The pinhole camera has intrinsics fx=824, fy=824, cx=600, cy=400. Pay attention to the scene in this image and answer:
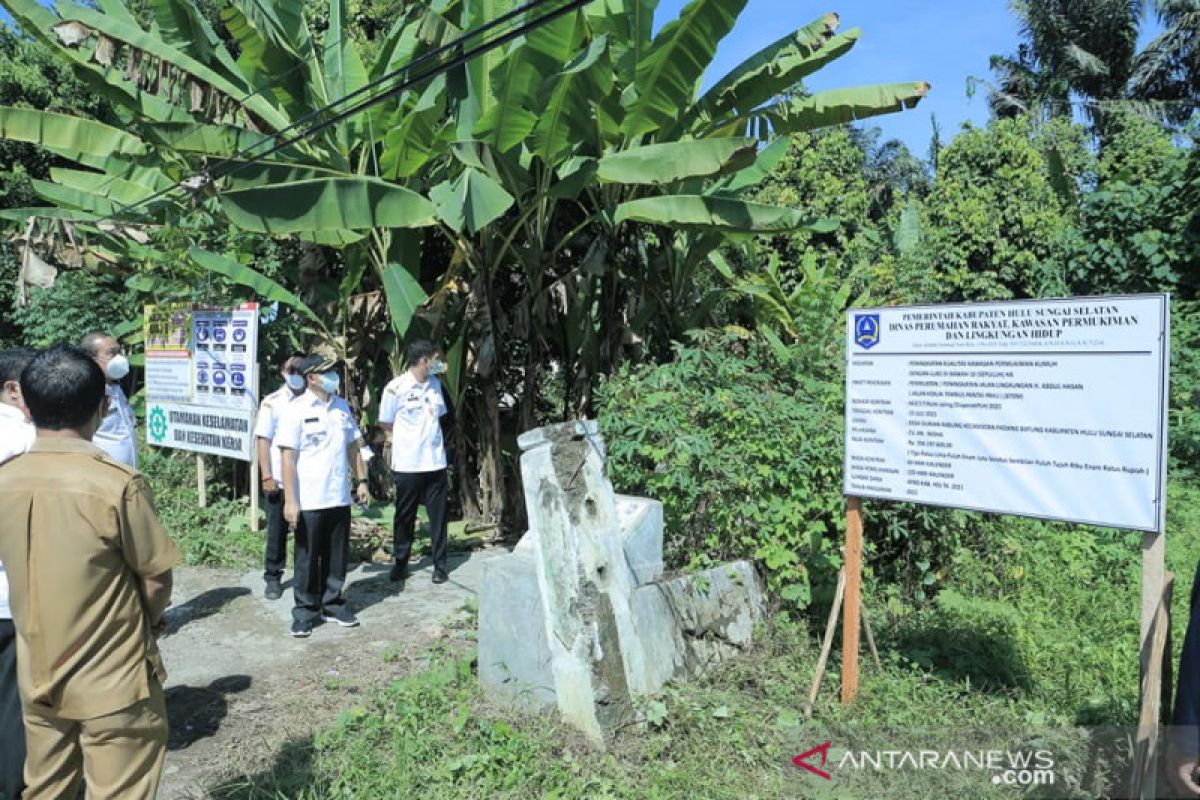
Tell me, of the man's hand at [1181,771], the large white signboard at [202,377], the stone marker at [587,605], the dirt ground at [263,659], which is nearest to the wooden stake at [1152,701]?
the man's hand at [1181,771]

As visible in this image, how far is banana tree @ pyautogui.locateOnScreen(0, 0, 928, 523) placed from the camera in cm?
588

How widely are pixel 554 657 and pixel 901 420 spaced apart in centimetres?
196

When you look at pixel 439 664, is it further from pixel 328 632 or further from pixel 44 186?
pixel 44 186

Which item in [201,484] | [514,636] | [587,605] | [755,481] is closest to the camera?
[587,605]

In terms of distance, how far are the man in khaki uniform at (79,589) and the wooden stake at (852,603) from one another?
2.95m

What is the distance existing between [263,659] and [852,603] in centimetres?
339

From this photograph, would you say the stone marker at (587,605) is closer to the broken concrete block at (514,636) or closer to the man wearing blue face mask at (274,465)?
the broken concrete block at (514,636)

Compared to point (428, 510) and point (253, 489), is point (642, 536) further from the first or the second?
point (253, 489)

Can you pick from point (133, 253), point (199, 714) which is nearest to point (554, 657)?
point (199, 714)

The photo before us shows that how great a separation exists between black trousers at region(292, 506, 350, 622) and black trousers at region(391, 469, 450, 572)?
77 cm

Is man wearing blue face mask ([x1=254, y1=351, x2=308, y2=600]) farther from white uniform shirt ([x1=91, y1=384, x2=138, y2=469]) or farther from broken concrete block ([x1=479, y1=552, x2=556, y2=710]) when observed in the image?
broken concrete block ([x1=479, y1=552, x2=556, y2=710])

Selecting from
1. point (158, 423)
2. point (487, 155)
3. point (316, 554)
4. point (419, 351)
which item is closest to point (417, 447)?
point (419, 351)

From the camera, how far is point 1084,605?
5.18m

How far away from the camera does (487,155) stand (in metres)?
6.31
